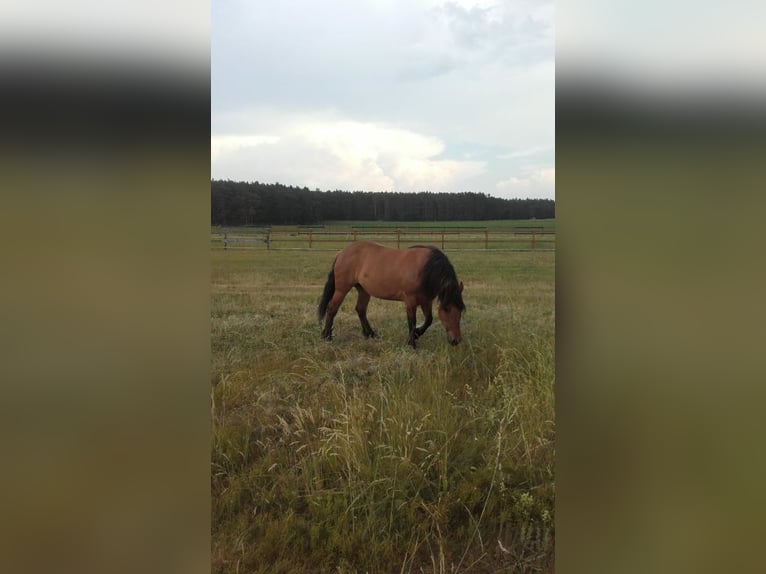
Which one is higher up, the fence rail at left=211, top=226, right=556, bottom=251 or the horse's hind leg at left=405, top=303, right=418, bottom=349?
the fence rail at left=211, top=226, right=556, bottom=251

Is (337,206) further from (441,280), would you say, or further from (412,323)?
(412,323)

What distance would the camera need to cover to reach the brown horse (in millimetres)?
4059

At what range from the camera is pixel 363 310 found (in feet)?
15.3

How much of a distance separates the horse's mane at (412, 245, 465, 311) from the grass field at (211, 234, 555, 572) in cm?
63

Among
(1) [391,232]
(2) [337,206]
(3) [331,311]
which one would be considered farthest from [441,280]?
(2) [337,206]

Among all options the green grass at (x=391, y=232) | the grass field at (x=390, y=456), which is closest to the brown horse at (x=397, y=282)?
the grass field at (x=390, y=456)

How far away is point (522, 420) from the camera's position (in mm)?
2209

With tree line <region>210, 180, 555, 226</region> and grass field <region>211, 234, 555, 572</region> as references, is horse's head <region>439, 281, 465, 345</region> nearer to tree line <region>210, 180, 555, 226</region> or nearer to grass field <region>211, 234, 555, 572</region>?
grass field <region>211, 234, 555, 572</region>

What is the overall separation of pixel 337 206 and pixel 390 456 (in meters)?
1.29

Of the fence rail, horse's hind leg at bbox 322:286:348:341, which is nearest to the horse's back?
horse's hind leg at bbox 322:286:348:341
